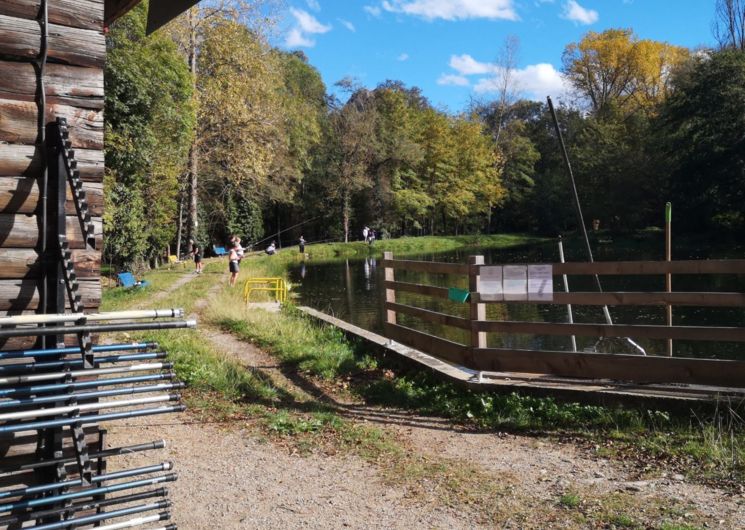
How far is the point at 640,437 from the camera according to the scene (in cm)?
520

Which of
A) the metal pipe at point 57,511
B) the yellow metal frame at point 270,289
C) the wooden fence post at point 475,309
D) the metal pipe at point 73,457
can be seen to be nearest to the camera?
the metal pipe at point 57,511

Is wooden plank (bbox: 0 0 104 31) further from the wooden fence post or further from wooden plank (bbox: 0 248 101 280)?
the wooden fence post

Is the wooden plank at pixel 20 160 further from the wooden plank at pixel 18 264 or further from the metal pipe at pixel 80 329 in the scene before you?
the metal pipe at pixel 80 329

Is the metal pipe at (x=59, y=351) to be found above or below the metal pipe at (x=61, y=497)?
above

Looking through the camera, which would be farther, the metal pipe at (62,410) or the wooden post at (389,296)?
the wooden post at (389,296)

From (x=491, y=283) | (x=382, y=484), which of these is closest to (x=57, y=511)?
(x=382, y=484)

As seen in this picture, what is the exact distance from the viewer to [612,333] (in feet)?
19.4

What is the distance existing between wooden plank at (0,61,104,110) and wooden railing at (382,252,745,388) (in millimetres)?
4410

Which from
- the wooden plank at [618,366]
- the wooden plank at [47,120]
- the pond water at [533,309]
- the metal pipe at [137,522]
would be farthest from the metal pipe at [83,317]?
the pond water at [533,309]

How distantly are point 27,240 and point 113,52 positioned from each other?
19.8 m

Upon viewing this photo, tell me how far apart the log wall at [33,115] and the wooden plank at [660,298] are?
4.55 metres

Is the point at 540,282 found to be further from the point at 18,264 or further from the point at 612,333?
the point at 18,264

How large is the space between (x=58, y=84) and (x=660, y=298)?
5117 mm

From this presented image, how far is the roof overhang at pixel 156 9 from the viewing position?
12.2 ft
